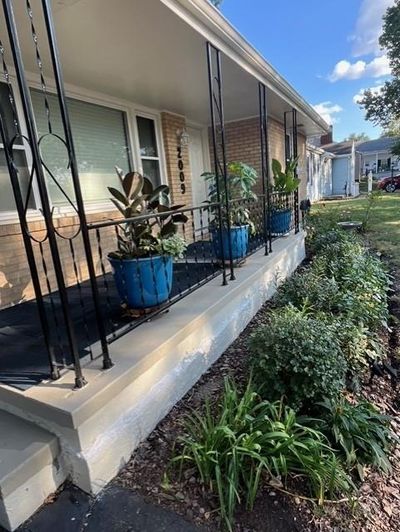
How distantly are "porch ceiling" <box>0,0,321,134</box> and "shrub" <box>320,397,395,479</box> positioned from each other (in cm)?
300

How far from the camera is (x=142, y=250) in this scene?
248 centimetres

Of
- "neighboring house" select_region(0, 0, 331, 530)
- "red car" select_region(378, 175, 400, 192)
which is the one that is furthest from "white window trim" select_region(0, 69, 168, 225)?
"red car" select_region(378, 175, 400, 192)

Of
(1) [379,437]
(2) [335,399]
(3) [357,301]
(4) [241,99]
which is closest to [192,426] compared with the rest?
(2) [335,399]

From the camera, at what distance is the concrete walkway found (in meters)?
1.45

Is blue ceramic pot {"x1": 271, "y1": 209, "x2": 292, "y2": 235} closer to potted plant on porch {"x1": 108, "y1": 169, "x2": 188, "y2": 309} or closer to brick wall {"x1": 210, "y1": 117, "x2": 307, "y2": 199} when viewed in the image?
brick wall {"x1": 210, "y1": 117, "x2": 307, "y2": 199}

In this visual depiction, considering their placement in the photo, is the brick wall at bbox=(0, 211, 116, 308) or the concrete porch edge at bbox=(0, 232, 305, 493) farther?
the brick wall at bbox=(0, 211, 116, 308)

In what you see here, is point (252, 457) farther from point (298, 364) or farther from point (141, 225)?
point (141, 225)

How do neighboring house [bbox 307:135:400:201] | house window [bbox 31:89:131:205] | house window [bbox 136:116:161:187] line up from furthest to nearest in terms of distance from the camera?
neighboring house [bbox 307:135:400:201] < house window [bbox 136:116:161:187] < house window [bbox 31:89:131:205]

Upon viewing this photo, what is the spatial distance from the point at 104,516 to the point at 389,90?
75.7ft

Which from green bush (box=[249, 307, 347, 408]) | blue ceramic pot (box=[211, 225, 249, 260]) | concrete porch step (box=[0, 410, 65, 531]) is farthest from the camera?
blue ceramic pot (box=[211, 225, 249, 260])

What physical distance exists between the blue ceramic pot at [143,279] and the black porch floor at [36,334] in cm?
16

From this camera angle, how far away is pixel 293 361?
2.09m

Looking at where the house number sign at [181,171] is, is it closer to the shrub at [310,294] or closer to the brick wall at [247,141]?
the brick wall at [247,141]

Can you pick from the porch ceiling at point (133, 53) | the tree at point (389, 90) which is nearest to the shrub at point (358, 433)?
the porch ceiling at point (133, 53)
